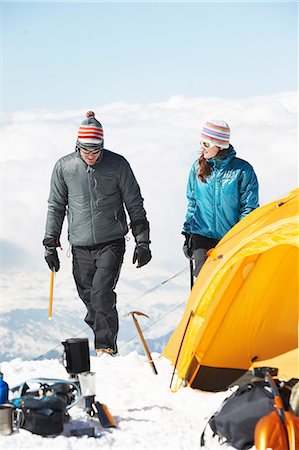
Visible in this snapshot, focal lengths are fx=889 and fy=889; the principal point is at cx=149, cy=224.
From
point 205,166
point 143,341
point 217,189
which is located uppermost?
point 205,166

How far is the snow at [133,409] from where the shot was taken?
4773 millimetres

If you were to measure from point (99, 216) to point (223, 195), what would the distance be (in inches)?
41.1

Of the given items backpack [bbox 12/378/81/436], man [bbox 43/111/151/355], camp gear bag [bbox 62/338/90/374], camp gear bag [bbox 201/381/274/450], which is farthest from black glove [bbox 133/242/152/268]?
camp gear bag [bbox 201/381/274/450]

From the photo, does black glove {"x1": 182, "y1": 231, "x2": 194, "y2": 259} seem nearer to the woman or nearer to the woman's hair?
the woman

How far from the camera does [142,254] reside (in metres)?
7.20

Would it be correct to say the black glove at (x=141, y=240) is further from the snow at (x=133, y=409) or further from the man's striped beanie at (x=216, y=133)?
the man's striped beanie at (x=216, y=133)

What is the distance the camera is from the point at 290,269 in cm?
661

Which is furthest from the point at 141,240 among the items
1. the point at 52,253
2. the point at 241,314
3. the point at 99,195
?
the point at 241,314

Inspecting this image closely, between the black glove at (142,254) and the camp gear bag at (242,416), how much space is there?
2.39m

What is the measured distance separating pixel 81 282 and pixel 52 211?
0.63 metres

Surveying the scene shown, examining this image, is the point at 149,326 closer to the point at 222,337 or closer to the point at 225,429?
the point at 222,337

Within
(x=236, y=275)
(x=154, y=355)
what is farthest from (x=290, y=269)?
(x=154, y=355)

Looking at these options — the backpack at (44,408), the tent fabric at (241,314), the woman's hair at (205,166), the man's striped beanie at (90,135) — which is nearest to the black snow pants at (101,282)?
the tent fabric at (241,314)

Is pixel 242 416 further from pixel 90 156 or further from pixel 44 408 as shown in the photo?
pixel 90 156
